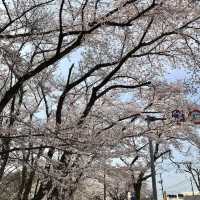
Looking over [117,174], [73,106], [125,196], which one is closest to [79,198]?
[117,174]

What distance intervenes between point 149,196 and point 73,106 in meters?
34.5

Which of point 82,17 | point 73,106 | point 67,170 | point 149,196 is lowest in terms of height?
point 67,170

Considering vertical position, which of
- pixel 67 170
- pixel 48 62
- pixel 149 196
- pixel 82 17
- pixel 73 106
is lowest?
pixel 67 170

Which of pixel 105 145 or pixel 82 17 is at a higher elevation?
pixel 82 17

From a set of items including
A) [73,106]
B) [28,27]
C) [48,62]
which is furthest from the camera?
[73,106]

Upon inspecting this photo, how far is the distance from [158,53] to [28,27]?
13.8 feet

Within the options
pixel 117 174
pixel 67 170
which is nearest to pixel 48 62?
pixel 67 170

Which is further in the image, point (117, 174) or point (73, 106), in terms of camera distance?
point (117, 174)

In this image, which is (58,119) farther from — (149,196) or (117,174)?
(149,196)

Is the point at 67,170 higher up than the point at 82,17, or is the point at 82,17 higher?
the point at 82,17

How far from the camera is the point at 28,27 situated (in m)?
8.62

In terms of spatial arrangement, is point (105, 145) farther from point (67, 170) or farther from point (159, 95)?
point (159, 95)

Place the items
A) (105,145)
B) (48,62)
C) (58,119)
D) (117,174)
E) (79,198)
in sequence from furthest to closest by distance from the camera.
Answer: (79,198), (117,174), (58,119), (105,145), (48,62)

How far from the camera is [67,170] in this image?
1057 cm
